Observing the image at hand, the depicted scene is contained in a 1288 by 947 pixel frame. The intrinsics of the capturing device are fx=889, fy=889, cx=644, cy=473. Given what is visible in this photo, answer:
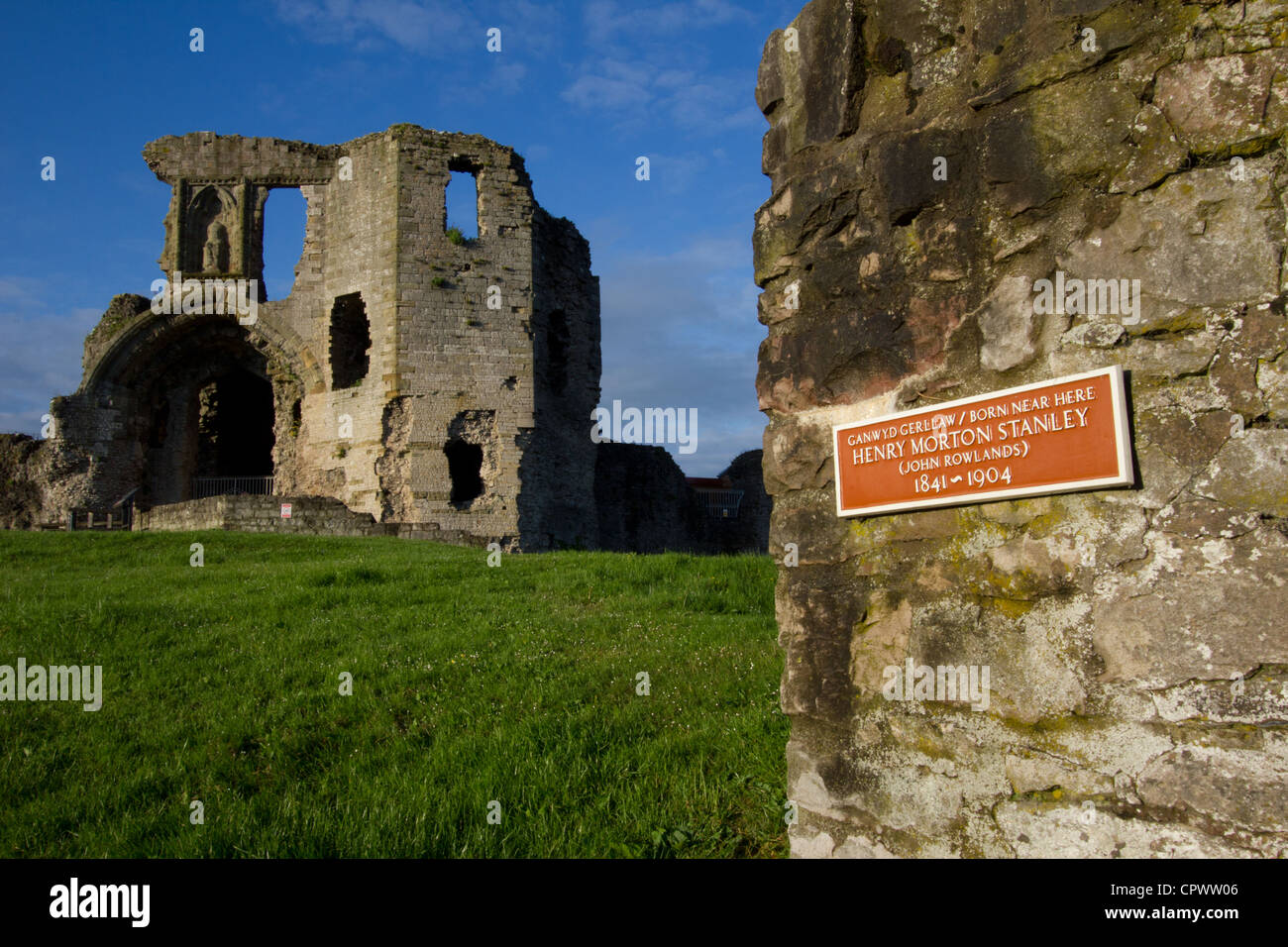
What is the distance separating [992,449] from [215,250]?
2476 centimetres

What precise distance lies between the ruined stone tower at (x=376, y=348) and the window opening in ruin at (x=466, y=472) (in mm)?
50

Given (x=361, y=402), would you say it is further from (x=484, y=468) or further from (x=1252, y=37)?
(x=1252, y=37)

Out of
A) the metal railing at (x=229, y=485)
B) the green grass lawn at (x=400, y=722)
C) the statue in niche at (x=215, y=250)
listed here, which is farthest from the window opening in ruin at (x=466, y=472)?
the green grass lawn at (x=400, y=722)

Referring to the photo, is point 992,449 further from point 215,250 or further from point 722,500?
point 722,500

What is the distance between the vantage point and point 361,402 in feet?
70.2

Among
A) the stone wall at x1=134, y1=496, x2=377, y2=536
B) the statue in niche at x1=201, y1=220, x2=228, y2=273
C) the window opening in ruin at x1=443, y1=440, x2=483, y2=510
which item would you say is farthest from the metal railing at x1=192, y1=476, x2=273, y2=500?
the window opening in ruin at x1=443, y1=440, x2=483, y2=510

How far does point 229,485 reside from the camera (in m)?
25.9

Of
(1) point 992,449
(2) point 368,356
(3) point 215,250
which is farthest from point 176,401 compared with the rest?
(1) point 992,449

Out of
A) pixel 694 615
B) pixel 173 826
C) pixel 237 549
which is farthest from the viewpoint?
pixel 237 549

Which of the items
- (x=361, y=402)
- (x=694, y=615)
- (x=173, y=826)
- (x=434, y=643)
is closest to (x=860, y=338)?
(x=173, y=826)

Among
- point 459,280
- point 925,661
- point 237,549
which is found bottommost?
point 925,661

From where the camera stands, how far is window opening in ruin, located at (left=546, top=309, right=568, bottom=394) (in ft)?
75.7

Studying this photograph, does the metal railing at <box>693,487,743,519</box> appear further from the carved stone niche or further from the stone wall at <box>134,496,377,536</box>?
the carved stone niche
